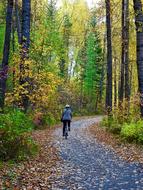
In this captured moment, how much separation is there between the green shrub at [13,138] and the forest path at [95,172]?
1255mm

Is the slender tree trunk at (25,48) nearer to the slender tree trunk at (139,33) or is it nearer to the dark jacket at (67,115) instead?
the dark jacket at (67,115)

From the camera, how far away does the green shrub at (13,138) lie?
1193 cm

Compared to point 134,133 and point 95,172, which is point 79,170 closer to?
point 95,172

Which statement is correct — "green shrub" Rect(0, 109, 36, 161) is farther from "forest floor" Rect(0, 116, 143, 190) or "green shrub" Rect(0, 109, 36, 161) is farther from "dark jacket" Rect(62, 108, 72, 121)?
"dark jacket" Rect(62, 108, 72, 121)

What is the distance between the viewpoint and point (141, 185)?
987 centimetres

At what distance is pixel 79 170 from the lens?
11953 millimetres

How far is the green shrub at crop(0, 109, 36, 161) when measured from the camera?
11.9 meters

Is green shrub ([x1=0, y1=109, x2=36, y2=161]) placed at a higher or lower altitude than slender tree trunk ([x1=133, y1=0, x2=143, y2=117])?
lower

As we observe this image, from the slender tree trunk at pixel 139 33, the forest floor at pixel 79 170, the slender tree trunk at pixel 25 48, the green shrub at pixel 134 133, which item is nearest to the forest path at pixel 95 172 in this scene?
the forest floor at pixel 79 170

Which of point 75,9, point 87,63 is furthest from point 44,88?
point 75,9

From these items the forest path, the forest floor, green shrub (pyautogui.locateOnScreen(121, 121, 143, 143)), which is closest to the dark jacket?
green shrub (pyautogui.locateOnScreen(121, 121, 143, 143))

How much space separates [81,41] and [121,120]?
4526 cm

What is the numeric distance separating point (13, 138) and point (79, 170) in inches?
85.0

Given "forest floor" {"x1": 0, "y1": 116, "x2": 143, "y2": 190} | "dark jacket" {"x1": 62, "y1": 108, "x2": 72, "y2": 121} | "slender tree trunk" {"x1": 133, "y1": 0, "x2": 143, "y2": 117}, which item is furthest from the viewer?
"dark jacket" {"x1": 62, "y1": 108, "x2": 72, "y2": 121}
